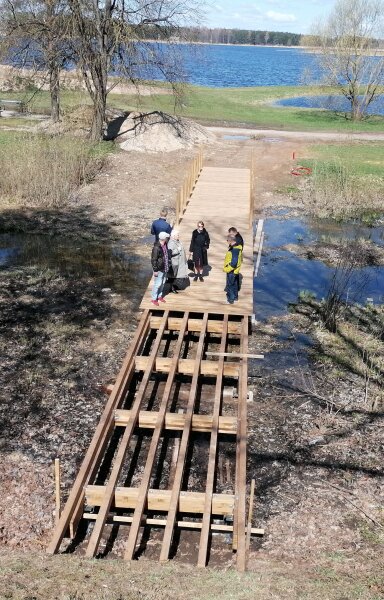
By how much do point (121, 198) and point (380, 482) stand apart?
687 inches

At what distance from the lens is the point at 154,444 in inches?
342

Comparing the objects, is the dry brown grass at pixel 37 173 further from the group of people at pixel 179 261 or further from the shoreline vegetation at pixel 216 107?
the shoreline vegetation at pixel 216 107

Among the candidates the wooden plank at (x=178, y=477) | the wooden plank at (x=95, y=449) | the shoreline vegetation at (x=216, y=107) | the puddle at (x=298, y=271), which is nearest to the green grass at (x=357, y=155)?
the shoreline vegetation at (x=216, y=107)

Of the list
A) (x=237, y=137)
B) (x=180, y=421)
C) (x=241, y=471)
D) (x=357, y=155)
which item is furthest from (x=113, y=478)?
(x=237, y=137)

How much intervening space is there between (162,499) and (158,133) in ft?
82.9

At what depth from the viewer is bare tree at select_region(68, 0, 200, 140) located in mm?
25812

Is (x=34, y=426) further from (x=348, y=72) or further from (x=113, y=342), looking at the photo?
(x=348, y=72)

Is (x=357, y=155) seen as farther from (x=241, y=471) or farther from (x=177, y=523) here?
(x=177, y=523)

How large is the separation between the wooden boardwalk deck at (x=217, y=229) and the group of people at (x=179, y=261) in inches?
10.2

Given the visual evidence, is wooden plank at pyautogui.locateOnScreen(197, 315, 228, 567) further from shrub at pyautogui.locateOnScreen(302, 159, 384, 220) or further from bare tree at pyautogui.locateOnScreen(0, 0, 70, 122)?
bare tree at pyautogui.locateOnScreen(0, 0, 70, 122)

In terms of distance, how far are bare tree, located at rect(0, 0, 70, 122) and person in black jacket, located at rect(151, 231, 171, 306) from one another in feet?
59.7

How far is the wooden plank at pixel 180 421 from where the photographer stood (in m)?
9.38

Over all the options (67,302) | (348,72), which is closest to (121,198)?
(67,302)

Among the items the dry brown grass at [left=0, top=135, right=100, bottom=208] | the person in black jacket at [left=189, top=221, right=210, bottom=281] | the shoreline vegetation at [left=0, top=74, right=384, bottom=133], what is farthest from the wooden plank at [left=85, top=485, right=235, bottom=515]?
the shoreline vegetation at [left=0, top=74, right=384, bottom=133]
